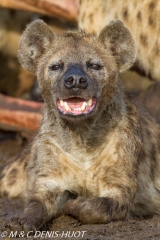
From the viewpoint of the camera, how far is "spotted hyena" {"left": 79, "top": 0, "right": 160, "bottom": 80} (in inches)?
218

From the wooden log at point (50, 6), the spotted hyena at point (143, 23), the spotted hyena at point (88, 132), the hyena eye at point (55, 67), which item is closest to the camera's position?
the spotted hyena at point (88, 132)

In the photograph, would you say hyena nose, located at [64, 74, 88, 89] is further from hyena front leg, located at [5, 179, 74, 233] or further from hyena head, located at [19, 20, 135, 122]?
hyena front leg, located at [5, 179, 74, 233]

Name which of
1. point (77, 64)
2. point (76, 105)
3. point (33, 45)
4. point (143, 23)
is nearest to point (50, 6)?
point (143, 23)

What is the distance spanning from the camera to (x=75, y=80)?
3.87 metres

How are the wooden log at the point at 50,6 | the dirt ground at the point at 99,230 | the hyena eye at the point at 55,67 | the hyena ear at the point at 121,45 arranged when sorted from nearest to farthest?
the dirt ground at the point at 99,230
the hyena eye at the point at 55,67
the hyena ear at the point at 121,45
the wooden log at the point at 50,6

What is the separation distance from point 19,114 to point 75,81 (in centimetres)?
240

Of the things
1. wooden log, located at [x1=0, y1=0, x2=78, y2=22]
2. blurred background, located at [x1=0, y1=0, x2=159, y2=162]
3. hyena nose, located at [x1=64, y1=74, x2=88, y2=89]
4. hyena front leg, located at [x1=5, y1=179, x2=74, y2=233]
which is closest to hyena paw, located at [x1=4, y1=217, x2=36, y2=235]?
hyena front leg, located at [x1=5, y1=179, x2=74, y2=233]

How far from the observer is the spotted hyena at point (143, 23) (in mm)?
5539

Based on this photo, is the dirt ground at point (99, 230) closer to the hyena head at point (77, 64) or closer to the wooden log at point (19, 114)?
the hyena head at point (77, 64)

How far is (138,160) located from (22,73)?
3.26m

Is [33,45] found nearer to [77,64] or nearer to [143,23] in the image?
[77,64]

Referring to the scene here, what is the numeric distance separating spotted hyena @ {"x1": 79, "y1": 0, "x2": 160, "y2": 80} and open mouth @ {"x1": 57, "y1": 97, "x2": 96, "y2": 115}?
1.69 m

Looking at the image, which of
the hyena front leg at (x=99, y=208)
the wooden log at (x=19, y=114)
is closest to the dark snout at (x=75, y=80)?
the hyena front leg at (x=99, y=208)

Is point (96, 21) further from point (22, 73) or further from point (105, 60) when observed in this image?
point (105, 60)
